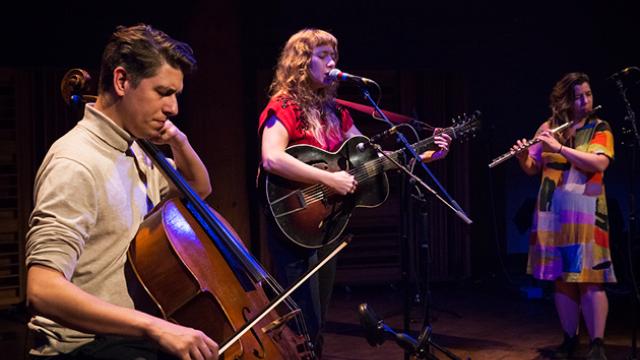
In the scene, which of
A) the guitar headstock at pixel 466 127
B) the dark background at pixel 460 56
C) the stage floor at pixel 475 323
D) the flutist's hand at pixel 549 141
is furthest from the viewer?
the dark background at pixel 460 56

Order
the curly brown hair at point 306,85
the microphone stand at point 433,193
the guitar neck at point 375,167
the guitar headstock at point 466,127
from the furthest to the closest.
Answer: the guitar headstock at point 466,127
the guitar neck at point 375,167
the curly brown hair at point 306,85
the microphone stand at point 433,193

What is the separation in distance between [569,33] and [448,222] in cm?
277

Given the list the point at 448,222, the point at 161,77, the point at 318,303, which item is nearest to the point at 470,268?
the point at 448,222

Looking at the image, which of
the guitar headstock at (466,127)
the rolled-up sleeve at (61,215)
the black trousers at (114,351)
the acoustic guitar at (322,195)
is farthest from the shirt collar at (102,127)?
the guitar headstock at (466,127)

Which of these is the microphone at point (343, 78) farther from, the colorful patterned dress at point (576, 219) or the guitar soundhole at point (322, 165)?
the colorful patterned dress at point (576, 219)

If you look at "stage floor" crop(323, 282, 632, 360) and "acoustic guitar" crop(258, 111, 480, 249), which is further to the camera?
"stage floor" crop(323, 282, 632, 360)

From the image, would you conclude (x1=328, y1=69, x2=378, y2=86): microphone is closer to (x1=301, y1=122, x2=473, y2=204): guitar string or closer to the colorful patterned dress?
(x1=301, y1=122, x2=473, y2=204): guitar string

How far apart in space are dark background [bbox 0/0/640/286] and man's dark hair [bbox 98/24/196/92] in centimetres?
411

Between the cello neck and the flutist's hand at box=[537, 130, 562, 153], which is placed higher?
the flutist's hand at box=[537, 130, 562, 153]

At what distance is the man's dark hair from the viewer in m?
1.89

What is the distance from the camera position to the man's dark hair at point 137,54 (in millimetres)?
1888

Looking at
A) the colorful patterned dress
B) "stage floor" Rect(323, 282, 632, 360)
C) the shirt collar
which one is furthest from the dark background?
the shirt collar

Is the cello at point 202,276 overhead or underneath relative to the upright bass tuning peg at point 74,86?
underneath

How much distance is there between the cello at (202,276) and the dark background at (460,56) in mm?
4022
